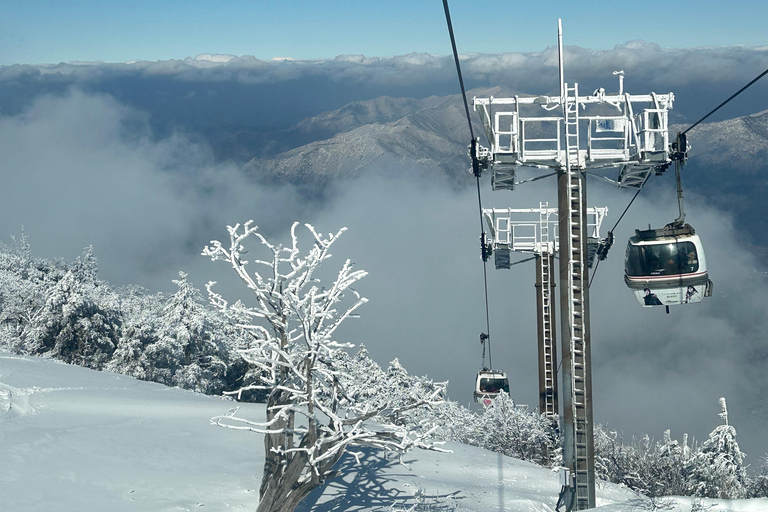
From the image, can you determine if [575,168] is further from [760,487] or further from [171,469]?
[760,487]

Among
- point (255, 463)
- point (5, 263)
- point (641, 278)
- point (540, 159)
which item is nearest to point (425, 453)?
point (255, 463)

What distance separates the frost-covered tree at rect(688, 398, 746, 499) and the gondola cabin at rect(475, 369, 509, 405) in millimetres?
10850

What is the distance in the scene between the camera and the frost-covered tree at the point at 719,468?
16.9 m

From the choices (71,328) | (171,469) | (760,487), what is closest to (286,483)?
(171,469)

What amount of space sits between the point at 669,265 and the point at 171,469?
413 inches

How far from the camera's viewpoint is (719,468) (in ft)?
61.3

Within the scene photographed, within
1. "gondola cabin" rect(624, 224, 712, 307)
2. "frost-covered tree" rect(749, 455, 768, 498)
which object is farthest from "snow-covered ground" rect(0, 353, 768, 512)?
"gondola cabin" rect(624, 224, 712, 307)

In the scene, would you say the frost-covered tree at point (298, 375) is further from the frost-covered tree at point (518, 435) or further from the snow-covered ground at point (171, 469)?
the frost-covered tree at point (518, 435)

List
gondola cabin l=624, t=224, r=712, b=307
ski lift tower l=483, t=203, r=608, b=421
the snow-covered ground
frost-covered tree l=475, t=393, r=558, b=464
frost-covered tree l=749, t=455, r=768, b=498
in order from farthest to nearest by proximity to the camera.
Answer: ski lift tower l=483, t=203, r=608, b=421, frost-covered tree l=475, t=393, r=558, b=464, frost-covered tree l=749, t=455, r=768, b=498, gondola cabin l=624, t=224, r=712, b=307, the snow-covered ground

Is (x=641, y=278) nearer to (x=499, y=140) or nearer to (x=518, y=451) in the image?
(x=499, y=140)

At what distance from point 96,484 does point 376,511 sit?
4870mm

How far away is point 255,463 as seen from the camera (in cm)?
1348

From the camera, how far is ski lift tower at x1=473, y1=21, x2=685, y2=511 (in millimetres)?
12102

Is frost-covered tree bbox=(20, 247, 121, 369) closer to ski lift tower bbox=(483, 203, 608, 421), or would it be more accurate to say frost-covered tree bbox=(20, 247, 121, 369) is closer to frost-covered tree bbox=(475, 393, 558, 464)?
ski lift tower bbox=(483, 203, 608, 421)
